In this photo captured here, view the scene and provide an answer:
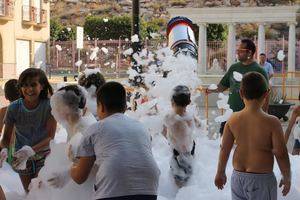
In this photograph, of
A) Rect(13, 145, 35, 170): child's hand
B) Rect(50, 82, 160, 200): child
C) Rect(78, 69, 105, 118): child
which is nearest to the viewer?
Rect(50, 82, 160, 200): child

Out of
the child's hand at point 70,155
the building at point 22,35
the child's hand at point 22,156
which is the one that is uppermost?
the building at point 22,35

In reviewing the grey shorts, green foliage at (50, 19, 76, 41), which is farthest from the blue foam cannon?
green foliage at (50, 19, 76, 41)

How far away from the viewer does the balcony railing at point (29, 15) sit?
122 ft

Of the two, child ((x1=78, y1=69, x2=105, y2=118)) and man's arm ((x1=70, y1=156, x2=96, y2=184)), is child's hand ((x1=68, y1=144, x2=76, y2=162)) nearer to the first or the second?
man's arm ((x1=70, y1=156, x2=96, y2=184))

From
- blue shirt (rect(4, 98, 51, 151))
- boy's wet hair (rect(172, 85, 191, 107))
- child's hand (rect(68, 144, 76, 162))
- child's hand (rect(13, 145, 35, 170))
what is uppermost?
boy's wet hair (rect(172, 85, 191, 107))

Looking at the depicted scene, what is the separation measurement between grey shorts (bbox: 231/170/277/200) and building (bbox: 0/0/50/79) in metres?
28.1

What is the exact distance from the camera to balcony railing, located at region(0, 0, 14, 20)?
3403 cm

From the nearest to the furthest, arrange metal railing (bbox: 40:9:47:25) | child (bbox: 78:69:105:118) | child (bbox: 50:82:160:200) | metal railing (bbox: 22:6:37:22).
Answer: child (bbox: 50:82:160:200)
child (bbox: 78:69:105:118)
metal railing (bbox: 22:6:37:22)
metal railing (bbox: 40:9:47:25)

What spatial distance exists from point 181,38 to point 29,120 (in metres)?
4.04

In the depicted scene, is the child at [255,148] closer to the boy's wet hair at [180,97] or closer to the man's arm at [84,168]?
the man's arm at [84,168]

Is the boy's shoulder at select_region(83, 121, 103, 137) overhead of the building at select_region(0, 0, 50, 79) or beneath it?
beneath

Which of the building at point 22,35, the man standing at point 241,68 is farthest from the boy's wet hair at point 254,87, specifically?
the building at point 22,35

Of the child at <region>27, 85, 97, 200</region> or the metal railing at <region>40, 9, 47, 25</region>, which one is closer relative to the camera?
the child at <region>27, 85, 97, 200</region>

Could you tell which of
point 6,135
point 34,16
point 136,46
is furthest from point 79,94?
point 34,16
